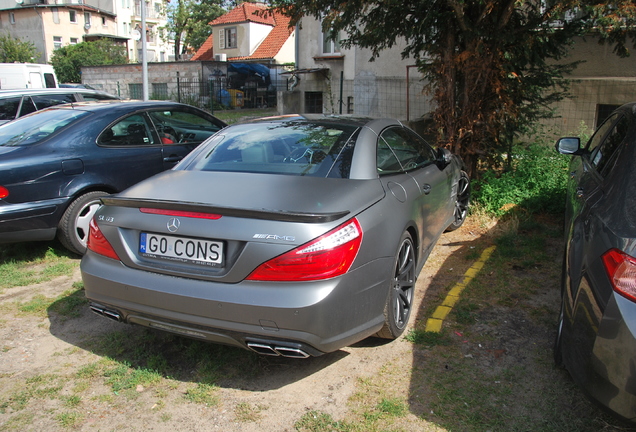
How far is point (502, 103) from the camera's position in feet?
23.9

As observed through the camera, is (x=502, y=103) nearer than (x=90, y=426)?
No

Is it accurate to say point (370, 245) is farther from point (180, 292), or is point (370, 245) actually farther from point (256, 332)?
point (180, 292)

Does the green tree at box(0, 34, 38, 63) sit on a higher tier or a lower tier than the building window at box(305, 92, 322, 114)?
higher

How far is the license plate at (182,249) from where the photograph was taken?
3047mm

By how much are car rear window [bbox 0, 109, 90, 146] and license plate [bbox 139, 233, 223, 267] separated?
9.79 feet

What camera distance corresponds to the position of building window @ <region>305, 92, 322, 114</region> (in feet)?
74.2

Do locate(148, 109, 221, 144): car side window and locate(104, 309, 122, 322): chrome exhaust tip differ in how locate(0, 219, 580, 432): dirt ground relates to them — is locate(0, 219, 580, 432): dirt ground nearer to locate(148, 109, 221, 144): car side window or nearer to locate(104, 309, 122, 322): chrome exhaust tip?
locate(104, 309, 122, 322): chrome exhaust tip

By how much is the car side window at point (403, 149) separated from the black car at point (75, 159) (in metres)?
2.85

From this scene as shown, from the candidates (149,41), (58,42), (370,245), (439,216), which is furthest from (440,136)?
(149,41)

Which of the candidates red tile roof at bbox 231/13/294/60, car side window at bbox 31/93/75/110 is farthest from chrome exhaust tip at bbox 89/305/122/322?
red tile roof at bbox 231/13/294/60

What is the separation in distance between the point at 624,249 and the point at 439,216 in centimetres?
262

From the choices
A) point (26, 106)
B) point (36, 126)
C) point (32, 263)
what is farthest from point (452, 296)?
point (26, 106)

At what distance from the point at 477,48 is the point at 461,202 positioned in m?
1.97

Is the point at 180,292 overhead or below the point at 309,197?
below
